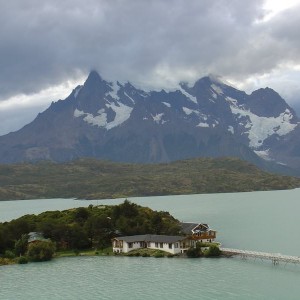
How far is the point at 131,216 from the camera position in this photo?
131625 mm

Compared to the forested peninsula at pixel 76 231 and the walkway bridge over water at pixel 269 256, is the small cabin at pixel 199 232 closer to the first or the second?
the forested peninsula at pixel 76 231

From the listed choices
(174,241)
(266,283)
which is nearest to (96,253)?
(174,241)

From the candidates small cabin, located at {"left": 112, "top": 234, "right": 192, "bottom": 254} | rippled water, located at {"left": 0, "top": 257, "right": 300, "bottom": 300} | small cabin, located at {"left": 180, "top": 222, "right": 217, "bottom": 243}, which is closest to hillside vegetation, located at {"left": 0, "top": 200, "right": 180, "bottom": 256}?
small cabin, located at {"left": 180, "top": 222, "right": 217, "bottom": 243}

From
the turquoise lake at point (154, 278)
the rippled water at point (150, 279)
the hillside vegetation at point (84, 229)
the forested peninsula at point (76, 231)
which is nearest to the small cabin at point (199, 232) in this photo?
the forested peninsula at point (76, 231)

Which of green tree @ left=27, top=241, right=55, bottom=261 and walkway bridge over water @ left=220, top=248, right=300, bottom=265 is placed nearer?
walkway bridge over water @ left=220, top=248, right=300, bottom=265

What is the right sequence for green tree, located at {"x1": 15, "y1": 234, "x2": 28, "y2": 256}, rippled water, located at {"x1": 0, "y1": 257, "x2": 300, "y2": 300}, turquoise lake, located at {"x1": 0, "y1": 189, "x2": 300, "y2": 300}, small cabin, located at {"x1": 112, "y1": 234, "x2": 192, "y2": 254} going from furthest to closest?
green tree, located at {"x1": 15, "y1": 234, "x2": 28, "y2": 256}, small cabin, located at {"x1": 112, "y1": 234, "x2": 192, "y2": 254}, turquoise lake, located at {"x1": 0, "y1": 189, "x2": 300, "y2": 300}, rippled water, located at {"x1": 0, "y1": 257, "x2": 300, "y2": 300}

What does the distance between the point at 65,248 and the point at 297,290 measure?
2319 inches

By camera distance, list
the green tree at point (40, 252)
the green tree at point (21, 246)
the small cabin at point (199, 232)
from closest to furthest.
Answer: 1. the green tree at point (40, 252)
2. the green tree at point (21, 246)
3. the small cabin at point (199, 232)

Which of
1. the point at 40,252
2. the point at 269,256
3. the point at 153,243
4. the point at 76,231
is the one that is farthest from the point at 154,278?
the point at 76,231

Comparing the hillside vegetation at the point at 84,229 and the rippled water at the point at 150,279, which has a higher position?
the hillside vegetation at the point at 84,229

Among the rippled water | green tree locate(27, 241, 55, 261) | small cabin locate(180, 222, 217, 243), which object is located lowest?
the rippled water

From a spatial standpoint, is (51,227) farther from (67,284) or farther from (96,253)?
(67,284)

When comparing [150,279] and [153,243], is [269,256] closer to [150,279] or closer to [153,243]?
[150,279]

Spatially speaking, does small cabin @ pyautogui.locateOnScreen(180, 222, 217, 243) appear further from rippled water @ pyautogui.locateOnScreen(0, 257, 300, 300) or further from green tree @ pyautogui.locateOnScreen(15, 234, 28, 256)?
green tree @ pyautogui.locateOnScreen(15, 234, 28, 256)
